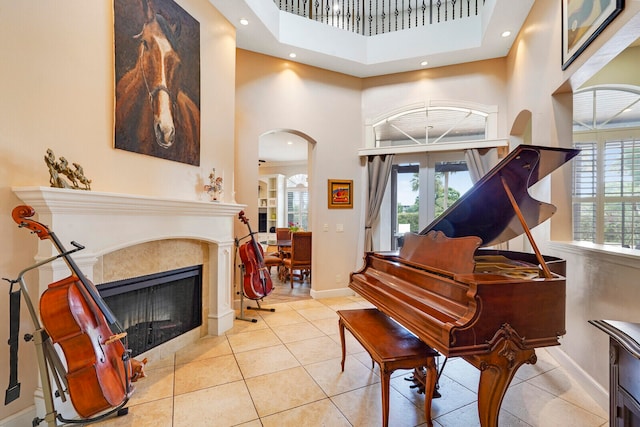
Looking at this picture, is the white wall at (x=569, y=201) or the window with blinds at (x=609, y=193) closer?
the white wall at (x=569, y=201)

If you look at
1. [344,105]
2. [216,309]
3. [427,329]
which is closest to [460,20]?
[344,105]

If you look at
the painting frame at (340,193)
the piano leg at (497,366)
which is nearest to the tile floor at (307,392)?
the piano leg at (497,366)

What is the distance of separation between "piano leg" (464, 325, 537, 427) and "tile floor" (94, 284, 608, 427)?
1.58 feet

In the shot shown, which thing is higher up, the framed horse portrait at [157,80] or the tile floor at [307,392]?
the framed horse portrait at [157,80]

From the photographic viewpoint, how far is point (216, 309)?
3.31m

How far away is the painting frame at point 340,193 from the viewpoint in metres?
4.86

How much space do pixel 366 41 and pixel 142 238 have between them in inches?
170

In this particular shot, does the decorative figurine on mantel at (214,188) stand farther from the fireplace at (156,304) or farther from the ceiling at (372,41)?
the ceiling at (372,41)

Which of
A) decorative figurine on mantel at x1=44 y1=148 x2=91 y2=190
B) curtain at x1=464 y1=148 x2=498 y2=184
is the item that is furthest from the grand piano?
curtain at x1=464 y1=148 x2=498 y2=184

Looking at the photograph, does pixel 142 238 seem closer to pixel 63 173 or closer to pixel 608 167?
pixel 63 173

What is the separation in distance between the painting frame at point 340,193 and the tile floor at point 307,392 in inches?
92.4

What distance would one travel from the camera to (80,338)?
149cm

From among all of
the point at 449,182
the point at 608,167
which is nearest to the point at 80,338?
the point at 449,182

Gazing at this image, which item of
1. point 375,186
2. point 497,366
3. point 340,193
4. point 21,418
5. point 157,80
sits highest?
point 157,80
